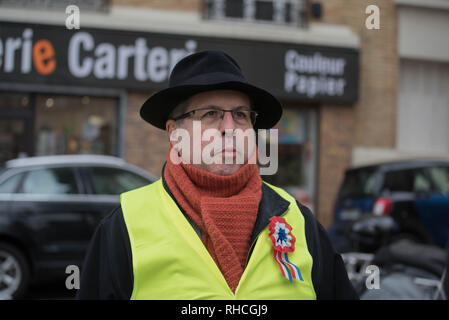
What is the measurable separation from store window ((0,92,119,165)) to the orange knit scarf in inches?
321

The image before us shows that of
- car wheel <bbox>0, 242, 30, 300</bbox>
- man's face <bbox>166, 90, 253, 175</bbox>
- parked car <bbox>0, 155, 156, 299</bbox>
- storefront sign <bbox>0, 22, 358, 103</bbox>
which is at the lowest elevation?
car wheel <bbox>0, 242, 30, 300</bbox>

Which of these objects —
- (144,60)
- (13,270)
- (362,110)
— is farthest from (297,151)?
(13,270)

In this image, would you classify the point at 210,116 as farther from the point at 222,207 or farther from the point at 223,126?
the point at 222,207

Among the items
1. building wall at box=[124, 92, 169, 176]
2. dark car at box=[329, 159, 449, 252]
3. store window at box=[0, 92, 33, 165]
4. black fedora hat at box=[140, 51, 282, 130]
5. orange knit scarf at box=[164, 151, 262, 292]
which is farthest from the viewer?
building wall at box=[124, 92, 169, 176]

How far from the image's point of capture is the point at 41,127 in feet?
31.1

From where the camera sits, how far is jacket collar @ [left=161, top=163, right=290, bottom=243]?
1.78 meters

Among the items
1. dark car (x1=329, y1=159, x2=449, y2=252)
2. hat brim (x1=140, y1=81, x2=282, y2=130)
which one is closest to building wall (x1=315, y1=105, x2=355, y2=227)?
dark car (x1=329, y1=159, x2=449, y2=252)

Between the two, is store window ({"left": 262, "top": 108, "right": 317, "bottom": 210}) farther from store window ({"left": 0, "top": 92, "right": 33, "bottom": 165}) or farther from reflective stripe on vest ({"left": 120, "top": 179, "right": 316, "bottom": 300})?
reflective stripe on vest ({"left": 120, "top": 179, "right": 316, "bottom": 300})

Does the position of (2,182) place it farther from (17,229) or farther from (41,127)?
(41,127)

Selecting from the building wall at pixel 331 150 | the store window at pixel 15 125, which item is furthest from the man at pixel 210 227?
the building wall at pixel 331 150

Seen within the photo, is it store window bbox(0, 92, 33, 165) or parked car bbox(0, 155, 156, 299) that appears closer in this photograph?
parked car bbox(0, 155, 156, 299)

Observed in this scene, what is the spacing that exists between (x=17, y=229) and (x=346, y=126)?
7028 mm

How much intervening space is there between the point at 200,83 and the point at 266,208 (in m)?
0.53

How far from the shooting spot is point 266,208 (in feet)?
6.11
